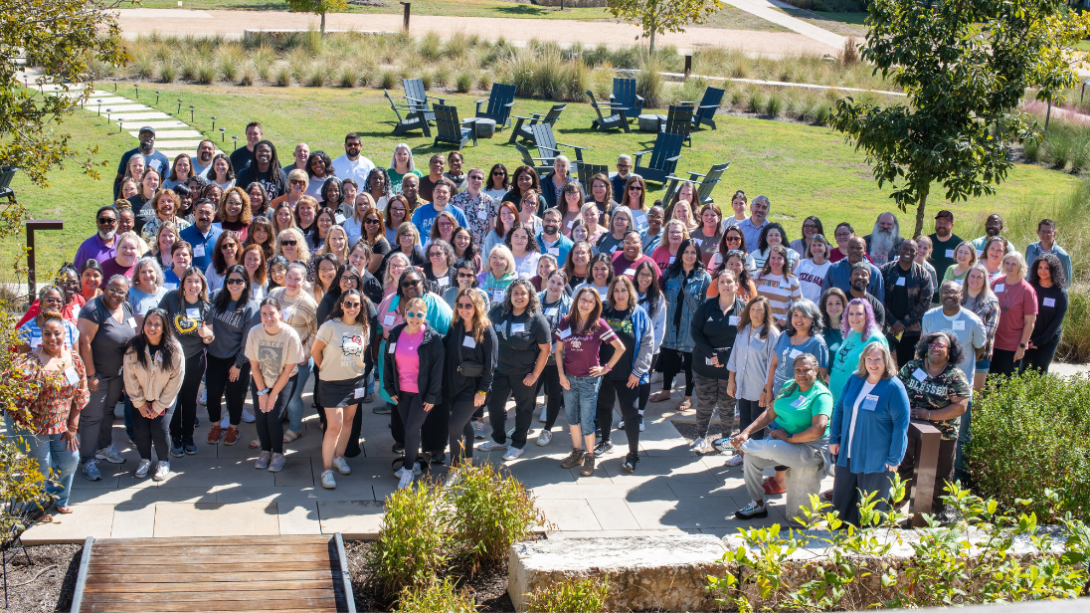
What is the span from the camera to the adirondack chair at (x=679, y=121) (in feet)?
67.9

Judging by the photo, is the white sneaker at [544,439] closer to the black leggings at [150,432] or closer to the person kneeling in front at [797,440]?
the person kneeling in front at [797,440]

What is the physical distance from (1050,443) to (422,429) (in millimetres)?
4895

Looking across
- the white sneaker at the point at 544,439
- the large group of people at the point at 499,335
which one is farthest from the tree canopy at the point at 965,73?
the white sneaker at the point at 544,439

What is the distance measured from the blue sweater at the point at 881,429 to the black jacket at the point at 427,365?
123 inches

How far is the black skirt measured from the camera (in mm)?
7766

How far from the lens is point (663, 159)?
58.2 feet

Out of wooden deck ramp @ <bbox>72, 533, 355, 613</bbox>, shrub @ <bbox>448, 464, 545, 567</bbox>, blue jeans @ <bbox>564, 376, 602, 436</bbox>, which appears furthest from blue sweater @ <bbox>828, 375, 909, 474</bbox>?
wooden deck ramp @ <bbox>72, 533, 355, 613</bbox>

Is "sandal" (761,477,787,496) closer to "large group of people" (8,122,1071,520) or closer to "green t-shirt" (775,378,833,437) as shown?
"large group of people" (8,122,1071,520)

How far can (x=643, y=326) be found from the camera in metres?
8.31

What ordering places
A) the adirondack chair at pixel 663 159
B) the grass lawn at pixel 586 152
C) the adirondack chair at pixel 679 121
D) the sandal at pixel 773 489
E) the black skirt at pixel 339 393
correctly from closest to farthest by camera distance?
the black skirt at pixel 339 393, the sandal at pixel 773 489, the grass lawn at pixel 586 152, the adirondack chair at pixel 663 159, the adirondack chair at pixel 679 121

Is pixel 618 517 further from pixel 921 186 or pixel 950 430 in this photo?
pixel 921 186

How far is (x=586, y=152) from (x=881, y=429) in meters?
13.7

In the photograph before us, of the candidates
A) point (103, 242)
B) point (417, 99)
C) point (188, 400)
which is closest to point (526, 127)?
point (417, 99)

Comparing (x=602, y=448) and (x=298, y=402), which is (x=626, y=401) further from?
(x=298, y=402)
